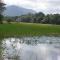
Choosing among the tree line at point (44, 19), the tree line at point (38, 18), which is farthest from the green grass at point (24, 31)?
the tree line at point (44, 19)

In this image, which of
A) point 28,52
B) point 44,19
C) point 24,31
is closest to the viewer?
point 28,52

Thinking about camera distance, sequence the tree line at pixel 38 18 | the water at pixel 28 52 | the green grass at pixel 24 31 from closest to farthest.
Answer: the water at pixel 28 52
the green grass at pixel 24 31
the tree line at pixel 38 18

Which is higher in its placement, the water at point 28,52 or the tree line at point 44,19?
the water at point 28,52

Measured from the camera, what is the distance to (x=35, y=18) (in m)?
48.5

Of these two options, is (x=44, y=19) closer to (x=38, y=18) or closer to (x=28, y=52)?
(x=38, y=18)

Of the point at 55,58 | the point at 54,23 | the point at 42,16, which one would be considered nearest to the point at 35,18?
the point at 42,16

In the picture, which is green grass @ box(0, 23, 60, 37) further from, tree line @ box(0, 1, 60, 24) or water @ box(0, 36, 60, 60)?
water @ box(0, 36, 60, 60)

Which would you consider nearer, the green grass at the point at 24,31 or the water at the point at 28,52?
the water at the point at 28,52

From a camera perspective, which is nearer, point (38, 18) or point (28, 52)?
point (28, 52)

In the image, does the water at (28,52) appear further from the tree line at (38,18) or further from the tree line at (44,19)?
the tree line at (44,19)

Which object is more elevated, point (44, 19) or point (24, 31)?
point (44, 19)

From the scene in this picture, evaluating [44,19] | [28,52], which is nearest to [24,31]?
[44,19]

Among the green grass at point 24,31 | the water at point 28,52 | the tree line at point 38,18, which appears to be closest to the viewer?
the water at point 28,52

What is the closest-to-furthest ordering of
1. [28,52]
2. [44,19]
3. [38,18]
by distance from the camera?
[28,52] < [44,19] < [38,18]
